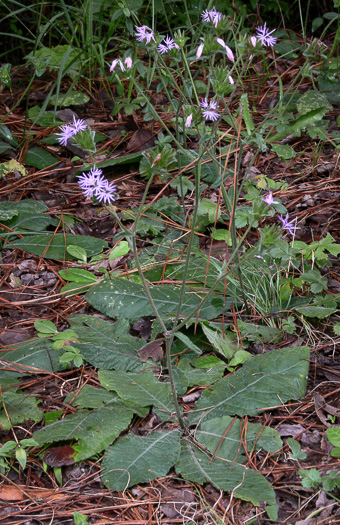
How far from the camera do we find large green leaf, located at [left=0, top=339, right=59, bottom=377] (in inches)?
73.8

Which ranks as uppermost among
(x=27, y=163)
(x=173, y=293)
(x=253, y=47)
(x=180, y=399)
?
(x=253, y=47)

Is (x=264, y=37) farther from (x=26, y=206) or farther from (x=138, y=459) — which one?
(x=26, y=206)

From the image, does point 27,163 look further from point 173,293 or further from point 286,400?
point 286,400

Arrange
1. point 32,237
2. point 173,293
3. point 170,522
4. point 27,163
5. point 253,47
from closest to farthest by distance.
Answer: point 170,522, point 253,47, point 173,293, point 32,237, point 27,163

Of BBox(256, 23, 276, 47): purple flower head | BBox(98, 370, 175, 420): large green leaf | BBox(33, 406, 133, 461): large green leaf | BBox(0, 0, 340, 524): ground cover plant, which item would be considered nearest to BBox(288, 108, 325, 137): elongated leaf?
BBox(0, 0, 340, 524): ground cover plant

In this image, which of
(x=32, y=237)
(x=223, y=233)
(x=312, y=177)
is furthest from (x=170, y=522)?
(x=312, y=177)

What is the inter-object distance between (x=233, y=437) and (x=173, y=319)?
0.53m

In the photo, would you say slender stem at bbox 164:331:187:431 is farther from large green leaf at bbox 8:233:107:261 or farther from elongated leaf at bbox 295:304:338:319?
large green leaf at bbox 8:233:107:261

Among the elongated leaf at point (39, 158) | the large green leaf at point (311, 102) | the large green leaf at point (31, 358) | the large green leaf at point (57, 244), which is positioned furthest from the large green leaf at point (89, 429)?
the large green leaf at point (311, 102)

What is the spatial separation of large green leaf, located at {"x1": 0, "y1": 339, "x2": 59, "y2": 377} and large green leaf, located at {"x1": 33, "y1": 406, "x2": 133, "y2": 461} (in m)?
0.27

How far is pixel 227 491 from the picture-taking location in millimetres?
1453

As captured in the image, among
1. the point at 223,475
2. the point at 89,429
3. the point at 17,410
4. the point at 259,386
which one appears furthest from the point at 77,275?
the point at 223,475

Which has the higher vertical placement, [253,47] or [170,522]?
[253,47]

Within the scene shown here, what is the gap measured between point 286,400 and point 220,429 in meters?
0.24
